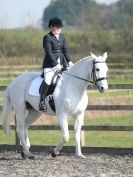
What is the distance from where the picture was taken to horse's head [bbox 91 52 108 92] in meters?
10.4

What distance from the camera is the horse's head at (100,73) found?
10.4 m

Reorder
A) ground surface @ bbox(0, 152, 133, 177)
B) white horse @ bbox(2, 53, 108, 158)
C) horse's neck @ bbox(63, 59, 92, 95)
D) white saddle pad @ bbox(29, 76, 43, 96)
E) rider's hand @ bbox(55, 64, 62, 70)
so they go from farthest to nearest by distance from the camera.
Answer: white saddle pad @ bbox(29, 76, 43, 96) < rider's hand @ bbox(55, 64, 62, 70) < horse's neck @ bbox(63, 59, 92, 95) < white horse @ bbox(2, 53, 108, 158) < ground surface @ bbox(0, 152, 133, 177)

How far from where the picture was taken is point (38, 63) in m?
43.9

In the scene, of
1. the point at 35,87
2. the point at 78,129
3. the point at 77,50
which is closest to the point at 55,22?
the point at 35,87

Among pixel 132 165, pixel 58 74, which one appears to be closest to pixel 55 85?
pixel 58 74

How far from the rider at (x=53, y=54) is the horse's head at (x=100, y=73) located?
0.84 m

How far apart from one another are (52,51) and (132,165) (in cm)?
264

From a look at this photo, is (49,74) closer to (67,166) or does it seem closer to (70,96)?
(70,96)

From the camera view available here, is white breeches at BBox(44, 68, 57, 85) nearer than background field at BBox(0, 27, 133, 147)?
Yes

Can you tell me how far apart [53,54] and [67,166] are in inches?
90.0

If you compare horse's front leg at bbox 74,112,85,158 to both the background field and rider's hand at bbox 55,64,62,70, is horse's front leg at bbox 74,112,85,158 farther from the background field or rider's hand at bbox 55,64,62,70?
the background field

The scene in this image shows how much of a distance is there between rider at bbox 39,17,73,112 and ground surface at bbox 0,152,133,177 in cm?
Answer: 102

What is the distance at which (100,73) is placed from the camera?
10453 mm

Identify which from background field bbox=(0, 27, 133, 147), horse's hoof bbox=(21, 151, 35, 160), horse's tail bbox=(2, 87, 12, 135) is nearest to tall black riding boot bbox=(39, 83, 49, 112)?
horse's hoof bbox=(21, 151, 35, 160)
